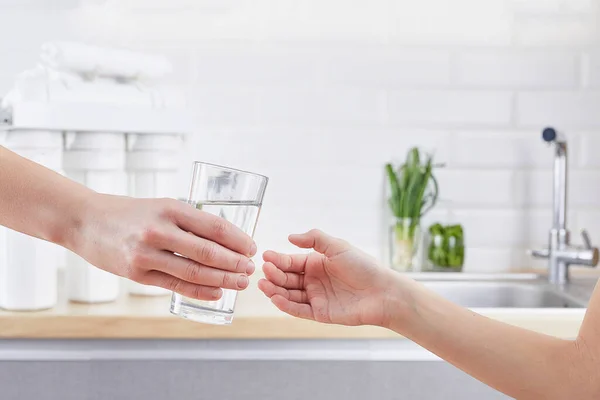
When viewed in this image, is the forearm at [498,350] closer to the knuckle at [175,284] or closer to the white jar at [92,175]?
the knuckle at [175,284]

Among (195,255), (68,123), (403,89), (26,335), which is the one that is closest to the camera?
(195,255)

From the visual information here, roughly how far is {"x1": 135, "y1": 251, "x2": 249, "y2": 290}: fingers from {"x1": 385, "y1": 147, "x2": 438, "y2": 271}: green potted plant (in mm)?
999

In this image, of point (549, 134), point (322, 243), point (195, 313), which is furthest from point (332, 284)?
point (549, 134)

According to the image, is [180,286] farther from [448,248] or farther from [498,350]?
[448,248]

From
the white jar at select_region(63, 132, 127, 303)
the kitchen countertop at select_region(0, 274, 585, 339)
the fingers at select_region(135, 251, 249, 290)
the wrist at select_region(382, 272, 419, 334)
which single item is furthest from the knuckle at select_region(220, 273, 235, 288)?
the white jar at select_region(63, 132, 127, 303)

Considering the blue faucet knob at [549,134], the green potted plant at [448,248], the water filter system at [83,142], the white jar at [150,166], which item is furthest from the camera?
the green potted plant at [448,248]

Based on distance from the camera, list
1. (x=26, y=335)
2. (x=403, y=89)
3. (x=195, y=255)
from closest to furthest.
A: (x=195, y=255)
(x=26, y=335)
(x=403, y=89)

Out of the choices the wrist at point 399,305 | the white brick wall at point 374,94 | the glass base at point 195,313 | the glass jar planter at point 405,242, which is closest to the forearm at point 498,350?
the wrist at point 399,305

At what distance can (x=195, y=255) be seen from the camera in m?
0.97

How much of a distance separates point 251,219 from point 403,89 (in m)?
1.07

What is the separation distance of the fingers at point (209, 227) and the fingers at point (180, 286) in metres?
0.06

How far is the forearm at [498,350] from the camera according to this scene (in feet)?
3.62

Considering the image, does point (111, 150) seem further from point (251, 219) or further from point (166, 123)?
point (251, 219)

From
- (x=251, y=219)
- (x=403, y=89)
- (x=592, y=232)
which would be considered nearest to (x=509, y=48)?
(x=403, y=89)
